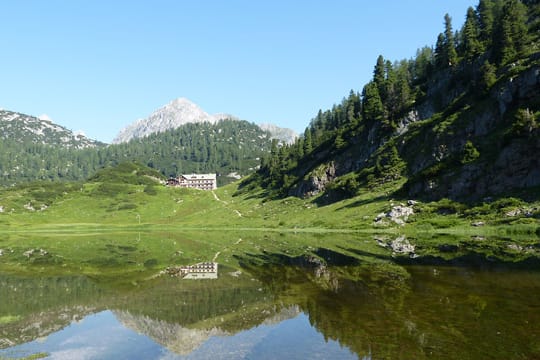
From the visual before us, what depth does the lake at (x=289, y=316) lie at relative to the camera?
17.1m

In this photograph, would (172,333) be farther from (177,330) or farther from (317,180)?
(317,180)

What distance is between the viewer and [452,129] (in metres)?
110

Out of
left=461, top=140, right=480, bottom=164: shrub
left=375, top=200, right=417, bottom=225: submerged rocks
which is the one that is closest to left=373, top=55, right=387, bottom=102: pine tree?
left=461, top=140, right=480, bottom=164: shrub

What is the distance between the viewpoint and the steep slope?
84.6m

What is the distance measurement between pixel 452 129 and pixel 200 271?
91501 millimetres

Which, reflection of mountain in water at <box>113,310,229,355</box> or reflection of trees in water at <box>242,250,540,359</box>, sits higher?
reflection of trees in water at <box>242,250,540,359</box>

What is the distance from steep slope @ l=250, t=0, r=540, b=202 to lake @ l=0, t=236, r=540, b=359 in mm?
57198

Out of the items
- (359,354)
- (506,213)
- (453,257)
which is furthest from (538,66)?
(359,354)

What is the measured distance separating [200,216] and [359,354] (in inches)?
5935

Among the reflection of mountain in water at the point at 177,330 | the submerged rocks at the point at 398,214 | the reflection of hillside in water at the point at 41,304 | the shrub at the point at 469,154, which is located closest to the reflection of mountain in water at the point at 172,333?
the reflection of mountain in water at the point at 177,330

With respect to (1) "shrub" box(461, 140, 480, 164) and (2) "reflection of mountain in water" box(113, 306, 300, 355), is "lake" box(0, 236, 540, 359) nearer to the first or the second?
(2) "reflection of mountain in water" box(113, 306, 300, 355)

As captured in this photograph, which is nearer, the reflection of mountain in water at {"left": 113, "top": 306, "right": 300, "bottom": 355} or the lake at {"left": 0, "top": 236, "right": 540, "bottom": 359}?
the lake at {"left": 0, "top": 236, "right": 540, "bottom": 359}

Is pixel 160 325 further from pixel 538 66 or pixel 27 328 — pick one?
pixel 538 66

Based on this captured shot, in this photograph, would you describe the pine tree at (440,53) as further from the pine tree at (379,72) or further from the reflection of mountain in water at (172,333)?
the reflection of mountain in water at (172,333)
